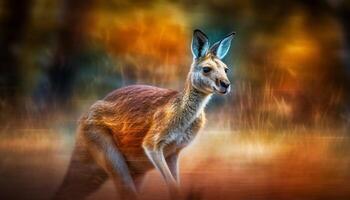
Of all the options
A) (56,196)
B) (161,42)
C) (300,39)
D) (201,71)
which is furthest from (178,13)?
(56,196)

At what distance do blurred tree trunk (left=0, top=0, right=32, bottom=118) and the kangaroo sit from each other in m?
0.32

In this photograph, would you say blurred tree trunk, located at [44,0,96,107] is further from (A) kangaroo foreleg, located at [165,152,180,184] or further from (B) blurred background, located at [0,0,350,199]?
(A) kangaroo foreleg, located at [165,152,180,184]

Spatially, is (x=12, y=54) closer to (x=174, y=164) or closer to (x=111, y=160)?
(x=111, y=160)

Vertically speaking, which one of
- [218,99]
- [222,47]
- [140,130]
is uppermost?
[222,47]

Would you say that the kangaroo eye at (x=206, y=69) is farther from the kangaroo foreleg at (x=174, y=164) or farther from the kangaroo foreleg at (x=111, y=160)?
the kangaroo foreleg at (x=111, y=160)

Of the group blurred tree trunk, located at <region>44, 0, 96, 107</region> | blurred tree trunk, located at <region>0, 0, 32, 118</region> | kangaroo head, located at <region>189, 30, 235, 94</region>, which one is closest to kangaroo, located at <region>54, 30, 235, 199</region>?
kangaroo head, located at <region>189, 30, 235, 94</region>

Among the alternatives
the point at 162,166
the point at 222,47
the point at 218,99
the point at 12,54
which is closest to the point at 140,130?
the point at 162,166

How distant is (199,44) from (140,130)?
1.47 feet

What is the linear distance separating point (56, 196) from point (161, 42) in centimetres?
82

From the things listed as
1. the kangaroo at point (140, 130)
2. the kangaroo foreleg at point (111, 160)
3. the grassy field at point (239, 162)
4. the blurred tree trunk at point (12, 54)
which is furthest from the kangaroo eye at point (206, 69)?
the blurred tree trunk at point (12, 54)

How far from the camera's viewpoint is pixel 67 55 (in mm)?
1884

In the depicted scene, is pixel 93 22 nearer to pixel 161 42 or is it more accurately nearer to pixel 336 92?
pixel 161 42

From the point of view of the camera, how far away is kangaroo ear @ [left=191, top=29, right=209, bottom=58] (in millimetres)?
1850

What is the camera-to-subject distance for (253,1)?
1879 millimetres
